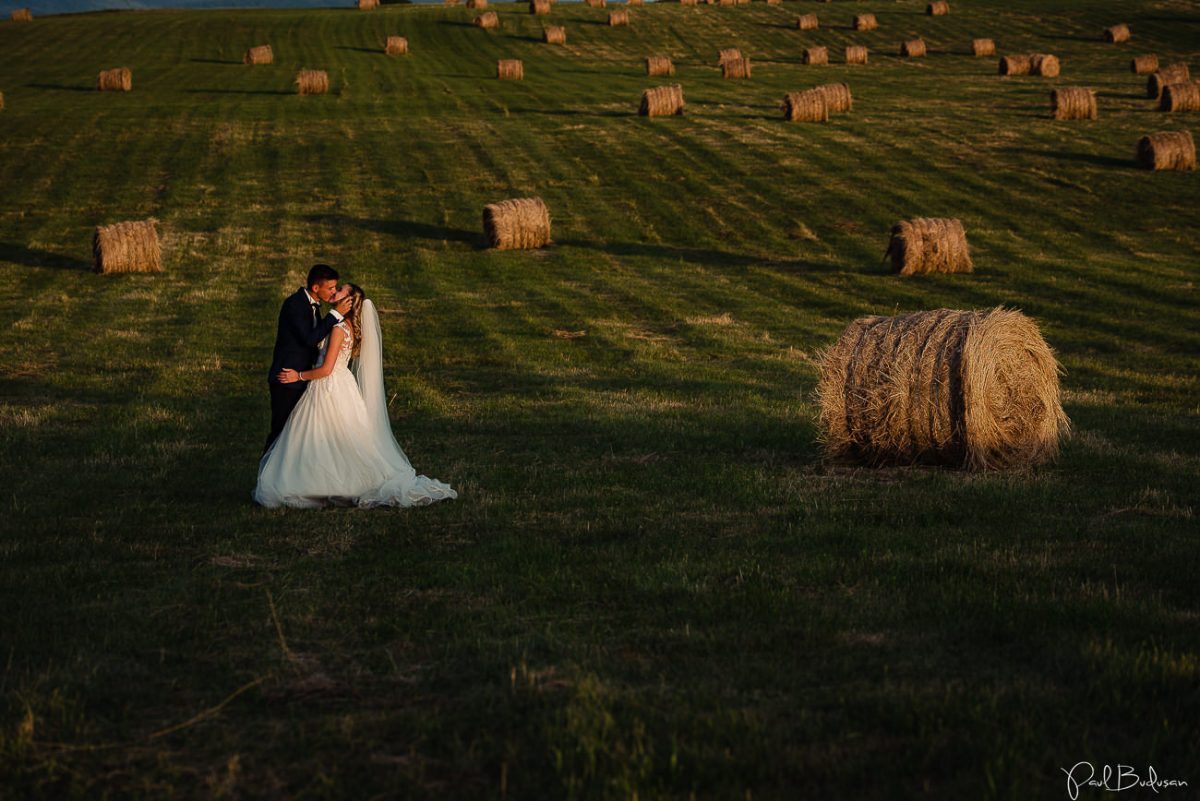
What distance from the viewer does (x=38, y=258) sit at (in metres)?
31.9

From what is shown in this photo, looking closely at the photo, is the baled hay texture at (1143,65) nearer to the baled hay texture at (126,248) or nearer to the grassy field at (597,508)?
the grassy field at (597,508)

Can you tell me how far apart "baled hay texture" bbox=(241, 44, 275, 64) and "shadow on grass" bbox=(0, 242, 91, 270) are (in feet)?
100

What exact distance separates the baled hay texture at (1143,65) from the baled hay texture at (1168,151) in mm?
17893

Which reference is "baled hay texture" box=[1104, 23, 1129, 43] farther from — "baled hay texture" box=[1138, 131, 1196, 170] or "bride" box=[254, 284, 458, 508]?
"bride" box=[254, 284, 458, 508]

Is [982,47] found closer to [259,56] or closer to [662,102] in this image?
[662,102]

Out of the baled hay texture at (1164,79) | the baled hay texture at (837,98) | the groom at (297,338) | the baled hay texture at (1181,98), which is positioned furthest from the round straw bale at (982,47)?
the groom at (297,338)

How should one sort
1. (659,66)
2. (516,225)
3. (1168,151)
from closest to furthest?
(516,225)
(1168,151)
(659,66)

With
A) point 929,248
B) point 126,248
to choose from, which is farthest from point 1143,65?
point 126,248

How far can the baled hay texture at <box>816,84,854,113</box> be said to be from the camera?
48.5 meters

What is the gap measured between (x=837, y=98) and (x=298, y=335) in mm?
39391

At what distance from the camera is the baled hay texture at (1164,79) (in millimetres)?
48688

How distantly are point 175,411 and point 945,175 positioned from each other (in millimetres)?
28531

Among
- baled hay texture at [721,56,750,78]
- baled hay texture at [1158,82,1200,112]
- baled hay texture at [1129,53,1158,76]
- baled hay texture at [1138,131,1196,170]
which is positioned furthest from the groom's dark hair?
baled hay texture at [1129,53,1158,76]

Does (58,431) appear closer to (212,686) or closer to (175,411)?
(175,411)
